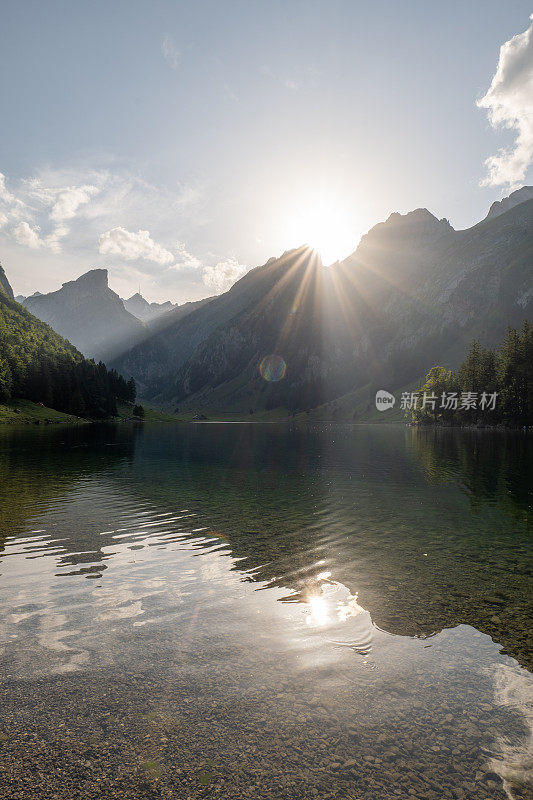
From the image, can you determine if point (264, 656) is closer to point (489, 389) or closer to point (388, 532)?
point (388, 532)

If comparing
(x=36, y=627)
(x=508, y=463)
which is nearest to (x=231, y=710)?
(x=36, y=627)

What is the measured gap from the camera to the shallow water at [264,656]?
7.25 m

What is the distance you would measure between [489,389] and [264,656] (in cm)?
16752

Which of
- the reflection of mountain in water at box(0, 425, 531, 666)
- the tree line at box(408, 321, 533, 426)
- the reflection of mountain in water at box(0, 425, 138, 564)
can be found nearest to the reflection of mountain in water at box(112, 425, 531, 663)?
the reflection of mountain in water at box(0, 425, 531, 666)

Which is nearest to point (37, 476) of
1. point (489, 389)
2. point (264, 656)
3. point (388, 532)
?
point (388, 532)

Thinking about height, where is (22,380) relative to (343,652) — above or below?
above

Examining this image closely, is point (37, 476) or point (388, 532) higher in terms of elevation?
point (388, 532)

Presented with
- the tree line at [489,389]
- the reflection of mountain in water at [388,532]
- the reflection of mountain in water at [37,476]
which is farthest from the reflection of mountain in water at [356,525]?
the tree line at [489,389]

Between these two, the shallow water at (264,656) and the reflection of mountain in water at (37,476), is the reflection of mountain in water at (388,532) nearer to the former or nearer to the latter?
the shallow water at (264,656)

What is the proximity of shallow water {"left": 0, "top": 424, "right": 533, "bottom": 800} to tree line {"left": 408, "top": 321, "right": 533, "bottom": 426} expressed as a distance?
135m

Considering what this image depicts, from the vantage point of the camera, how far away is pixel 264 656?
437 inches

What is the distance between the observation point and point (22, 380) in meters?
177

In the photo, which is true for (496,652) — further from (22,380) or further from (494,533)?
(22,380)

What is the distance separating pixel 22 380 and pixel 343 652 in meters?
194
